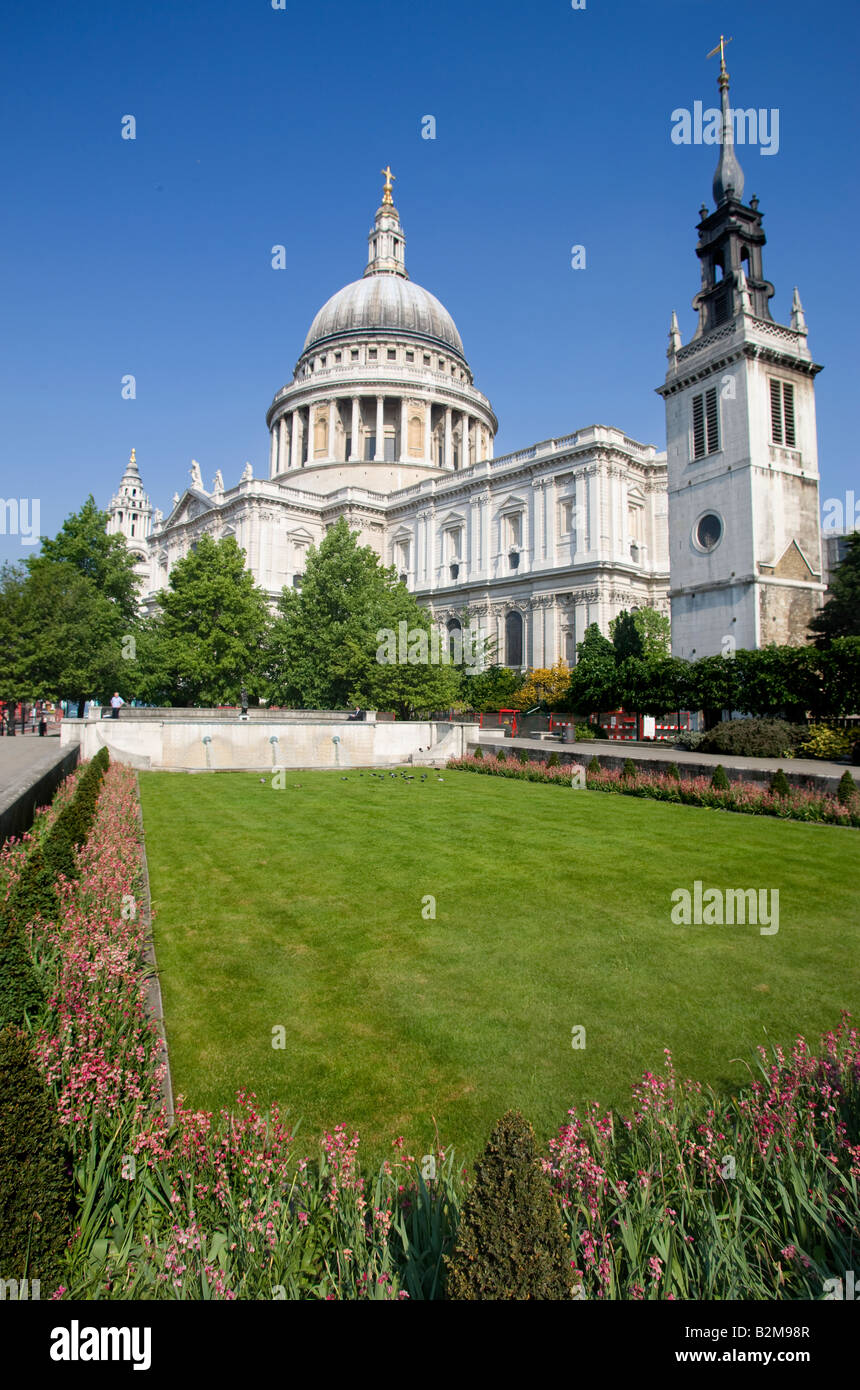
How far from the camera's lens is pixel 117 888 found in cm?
820

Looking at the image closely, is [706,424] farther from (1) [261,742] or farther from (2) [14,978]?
(2) [14,978]

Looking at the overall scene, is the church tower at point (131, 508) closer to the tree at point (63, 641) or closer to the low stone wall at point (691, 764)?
the tree at point (63, 641)

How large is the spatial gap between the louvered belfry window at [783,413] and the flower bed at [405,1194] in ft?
110

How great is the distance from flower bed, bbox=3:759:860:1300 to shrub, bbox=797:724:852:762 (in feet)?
69.6

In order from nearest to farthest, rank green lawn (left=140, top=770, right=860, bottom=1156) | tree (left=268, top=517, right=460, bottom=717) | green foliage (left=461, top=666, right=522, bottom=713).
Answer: green lawn (left=140, top=770, right=860, bottom=1156) → tree (left=268, top=517, right=460, bottom=717) → green foliage (left=461, top=666, right=522, bottom=713)

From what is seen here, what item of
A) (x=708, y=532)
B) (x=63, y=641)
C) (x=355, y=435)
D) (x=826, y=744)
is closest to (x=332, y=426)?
(x=355, y=435)

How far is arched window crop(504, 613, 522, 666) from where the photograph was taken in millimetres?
60156

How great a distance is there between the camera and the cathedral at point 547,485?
31922mm

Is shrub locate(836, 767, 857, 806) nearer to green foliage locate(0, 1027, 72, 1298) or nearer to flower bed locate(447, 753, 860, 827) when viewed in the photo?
flower bed locate(447, 753, 860, 827)

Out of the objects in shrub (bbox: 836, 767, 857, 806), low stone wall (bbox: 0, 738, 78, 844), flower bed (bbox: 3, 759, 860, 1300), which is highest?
low stone wall (bbox: 0, 738, 78, 844)

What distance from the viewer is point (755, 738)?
2508cm

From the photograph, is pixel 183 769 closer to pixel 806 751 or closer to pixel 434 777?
pixel 434 777

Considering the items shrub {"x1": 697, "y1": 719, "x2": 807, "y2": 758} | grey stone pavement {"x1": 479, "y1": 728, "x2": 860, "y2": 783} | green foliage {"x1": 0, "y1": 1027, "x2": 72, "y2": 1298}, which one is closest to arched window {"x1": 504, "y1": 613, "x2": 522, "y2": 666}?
grey stone pavement {"x1": 479, "y1": 728, "x2": 860, "y2": 783}
